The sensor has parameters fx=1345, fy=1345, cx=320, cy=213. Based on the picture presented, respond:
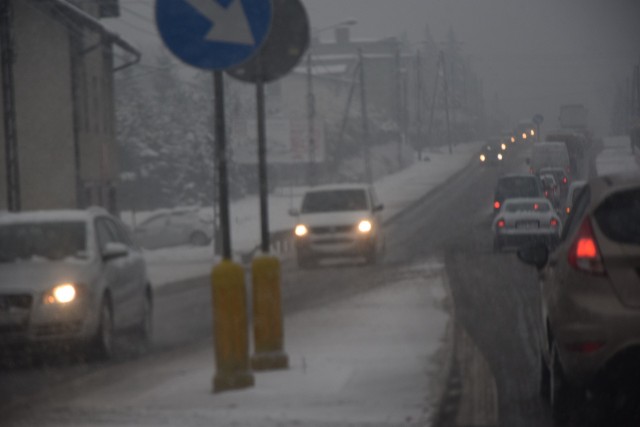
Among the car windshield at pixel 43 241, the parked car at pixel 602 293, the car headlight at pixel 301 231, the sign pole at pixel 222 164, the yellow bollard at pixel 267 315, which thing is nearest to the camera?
the parked car at pixel 602 293

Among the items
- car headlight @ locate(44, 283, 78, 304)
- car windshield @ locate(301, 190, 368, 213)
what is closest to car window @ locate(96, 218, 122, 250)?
car headlight @ locate(44, 283, 78, 304)

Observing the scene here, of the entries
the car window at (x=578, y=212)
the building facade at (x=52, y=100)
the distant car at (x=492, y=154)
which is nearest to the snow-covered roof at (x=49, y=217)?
the car window at (x=578, y=212)

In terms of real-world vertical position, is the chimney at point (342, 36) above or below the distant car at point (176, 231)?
above

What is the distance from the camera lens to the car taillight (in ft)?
26.9

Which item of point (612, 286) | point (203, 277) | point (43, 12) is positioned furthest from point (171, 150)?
point (612, 286)

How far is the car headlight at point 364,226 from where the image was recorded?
1234 inches

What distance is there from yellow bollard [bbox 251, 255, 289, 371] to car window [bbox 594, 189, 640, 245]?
11.1 ft

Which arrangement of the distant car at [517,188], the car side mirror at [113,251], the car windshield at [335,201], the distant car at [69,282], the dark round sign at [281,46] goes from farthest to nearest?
the distant car at [517,188], the car windshield at [335,201], the car side mirror at [113,251], the distant car at [69,282], the dark round sign at [281,46]

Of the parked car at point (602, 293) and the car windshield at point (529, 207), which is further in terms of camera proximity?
the car windshield at point (529, 207)

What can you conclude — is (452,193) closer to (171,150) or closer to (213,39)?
(171,150)

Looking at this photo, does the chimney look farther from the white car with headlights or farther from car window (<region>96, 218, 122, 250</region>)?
car window (<region>96, 218, 122, 250</region>)

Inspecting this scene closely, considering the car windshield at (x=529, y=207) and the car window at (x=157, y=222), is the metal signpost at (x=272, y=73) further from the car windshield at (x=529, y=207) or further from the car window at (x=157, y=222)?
the car window at (x=157, y=222)

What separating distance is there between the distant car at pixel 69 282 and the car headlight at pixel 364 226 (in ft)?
49.5

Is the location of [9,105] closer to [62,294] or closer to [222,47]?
[62,294]
